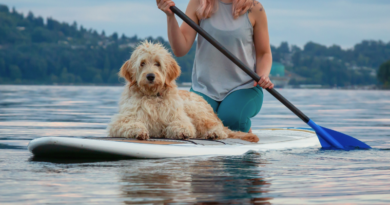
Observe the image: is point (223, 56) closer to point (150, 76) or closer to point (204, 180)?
point (150, 76)

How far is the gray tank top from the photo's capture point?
5953 millimetres

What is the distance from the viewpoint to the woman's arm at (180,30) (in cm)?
532

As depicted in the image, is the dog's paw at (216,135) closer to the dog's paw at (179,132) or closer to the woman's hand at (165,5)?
the dog's paw at (179,132)

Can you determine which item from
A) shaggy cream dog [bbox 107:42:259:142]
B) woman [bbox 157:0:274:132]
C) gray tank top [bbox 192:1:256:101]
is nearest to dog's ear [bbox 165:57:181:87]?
shaggy cream dog [bbox 107:42:259:142]

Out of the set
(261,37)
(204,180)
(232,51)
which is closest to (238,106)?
(232,51)

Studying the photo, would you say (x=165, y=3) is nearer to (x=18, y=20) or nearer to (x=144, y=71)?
(x=144, y=71)

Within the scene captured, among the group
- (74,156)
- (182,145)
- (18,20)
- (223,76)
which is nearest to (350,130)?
(223,76)

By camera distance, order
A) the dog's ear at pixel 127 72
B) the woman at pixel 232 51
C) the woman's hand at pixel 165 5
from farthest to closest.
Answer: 1. the woman at pixel 232 51
2. the woman's hand at pixel 165 5
3. the dog's ear at pixel 127 72

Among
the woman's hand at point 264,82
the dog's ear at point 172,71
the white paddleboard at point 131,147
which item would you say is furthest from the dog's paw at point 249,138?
the dog's ear at point 172,71

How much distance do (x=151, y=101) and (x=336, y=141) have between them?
2769 millimetres

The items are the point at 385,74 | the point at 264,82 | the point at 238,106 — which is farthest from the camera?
the point at 385,74

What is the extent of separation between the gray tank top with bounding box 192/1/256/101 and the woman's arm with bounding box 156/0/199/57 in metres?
0.14

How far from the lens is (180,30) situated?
5.81 meters

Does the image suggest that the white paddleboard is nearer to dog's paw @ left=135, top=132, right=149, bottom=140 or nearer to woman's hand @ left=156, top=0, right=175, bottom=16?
dog's paw @ left=135, top=132, right=149, bottom=140
